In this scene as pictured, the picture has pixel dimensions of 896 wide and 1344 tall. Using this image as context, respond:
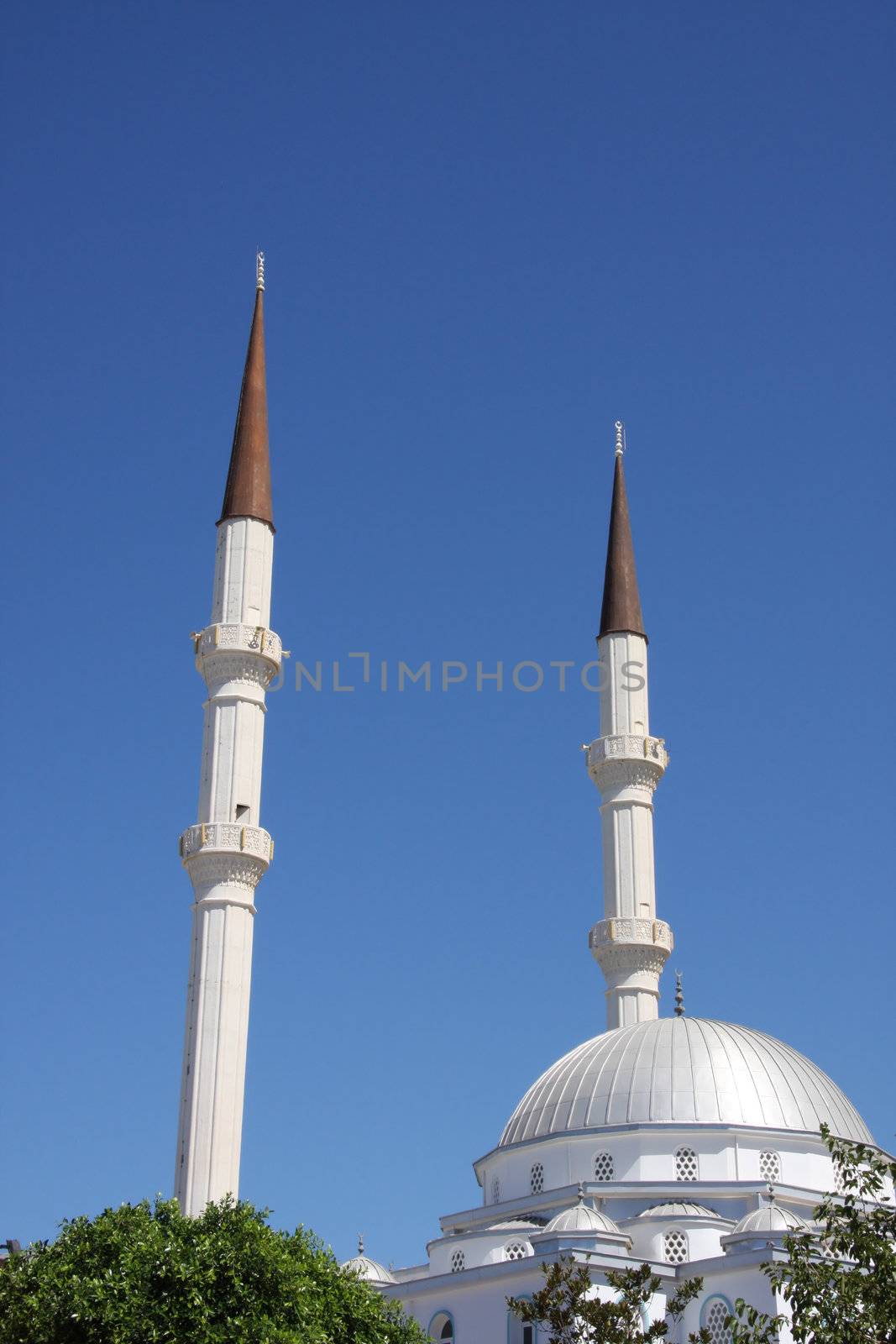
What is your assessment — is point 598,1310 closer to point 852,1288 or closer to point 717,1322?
point 717,1322

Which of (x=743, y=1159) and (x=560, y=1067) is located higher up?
(x=560, y=1067)

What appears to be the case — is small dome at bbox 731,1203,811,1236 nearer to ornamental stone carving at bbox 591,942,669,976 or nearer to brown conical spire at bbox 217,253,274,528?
ornamental stone carving at bbox 591,942,669,976

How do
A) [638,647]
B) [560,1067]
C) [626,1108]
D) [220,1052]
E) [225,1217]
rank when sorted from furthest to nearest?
[638,647] → [560,1067] → [626,1108] → [220,1052] → [225,1217]

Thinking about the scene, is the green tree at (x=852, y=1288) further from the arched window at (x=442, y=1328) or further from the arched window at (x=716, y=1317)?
the arched window at (x=442, y=1328)

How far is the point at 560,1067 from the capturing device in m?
29.0

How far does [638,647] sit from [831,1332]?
75.0 ft

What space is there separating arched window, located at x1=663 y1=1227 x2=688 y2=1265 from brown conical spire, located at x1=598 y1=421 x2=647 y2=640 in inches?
533

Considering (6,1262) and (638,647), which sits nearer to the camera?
(6,1262)

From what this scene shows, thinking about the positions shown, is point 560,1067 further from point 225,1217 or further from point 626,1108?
point 225,1217

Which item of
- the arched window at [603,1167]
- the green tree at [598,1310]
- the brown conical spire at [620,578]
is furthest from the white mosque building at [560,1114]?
the brown conical spire at [620,578]

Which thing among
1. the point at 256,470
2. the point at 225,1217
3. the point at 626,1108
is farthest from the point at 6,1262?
the point at 256,470

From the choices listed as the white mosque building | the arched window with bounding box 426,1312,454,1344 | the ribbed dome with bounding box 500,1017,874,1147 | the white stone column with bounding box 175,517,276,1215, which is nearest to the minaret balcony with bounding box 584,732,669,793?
the white mosque building

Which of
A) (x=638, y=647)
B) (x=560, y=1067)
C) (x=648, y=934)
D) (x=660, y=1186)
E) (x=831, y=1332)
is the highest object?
(x=638, y=647)

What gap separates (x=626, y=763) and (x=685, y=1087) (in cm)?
757
